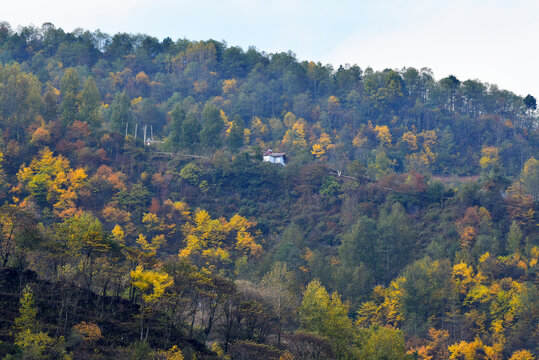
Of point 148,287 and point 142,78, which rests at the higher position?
point 142,78

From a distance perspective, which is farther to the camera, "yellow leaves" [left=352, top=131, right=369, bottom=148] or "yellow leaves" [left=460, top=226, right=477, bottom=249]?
"yellow leaves" [left=352, top=131, right=369, bottom=148]

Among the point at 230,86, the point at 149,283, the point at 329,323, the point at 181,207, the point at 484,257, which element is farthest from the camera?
the point at 230,86

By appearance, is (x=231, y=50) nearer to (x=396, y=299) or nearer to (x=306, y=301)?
(x=396, y=299)

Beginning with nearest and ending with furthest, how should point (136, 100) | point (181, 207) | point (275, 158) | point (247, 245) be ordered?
point (247, 245) < point (181, 207) < point (275, 158) < point (136, 100)

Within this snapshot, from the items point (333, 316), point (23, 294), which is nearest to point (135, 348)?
point (23, 294)

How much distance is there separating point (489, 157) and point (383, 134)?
51.2ft

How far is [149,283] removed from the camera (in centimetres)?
4103

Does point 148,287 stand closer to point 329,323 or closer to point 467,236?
point 329,323

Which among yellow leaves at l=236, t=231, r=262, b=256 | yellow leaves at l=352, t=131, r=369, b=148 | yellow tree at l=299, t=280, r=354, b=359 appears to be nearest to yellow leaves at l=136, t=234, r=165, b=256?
yellow leaves at l=236, t=231, r=262, b=256

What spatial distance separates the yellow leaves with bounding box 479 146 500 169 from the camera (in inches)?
3964

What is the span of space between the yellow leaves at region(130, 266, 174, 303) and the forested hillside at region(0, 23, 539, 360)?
11 centimetres

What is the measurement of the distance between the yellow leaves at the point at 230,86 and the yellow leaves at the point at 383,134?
25.0 meters

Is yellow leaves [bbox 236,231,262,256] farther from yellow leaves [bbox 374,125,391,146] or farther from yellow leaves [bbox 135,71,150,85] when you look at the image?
yellow leaves [bbox 135,71,150,85]

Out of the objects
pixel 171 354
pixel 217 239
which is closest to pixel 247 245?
pixel 217 239
